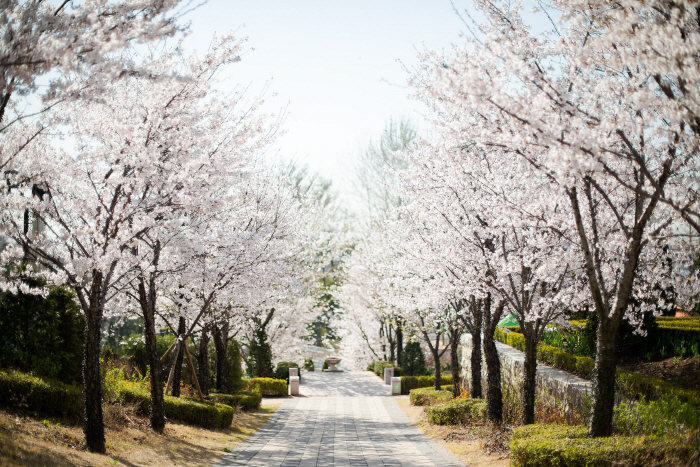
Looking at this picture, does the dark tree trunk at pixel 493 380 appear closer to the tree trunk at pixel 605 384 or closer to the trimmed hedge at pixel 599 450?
the trimmed hedge at pixel 599 450

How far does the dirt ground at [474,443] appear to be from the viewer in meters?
7.79

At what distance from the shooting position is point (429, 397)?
1457 cm

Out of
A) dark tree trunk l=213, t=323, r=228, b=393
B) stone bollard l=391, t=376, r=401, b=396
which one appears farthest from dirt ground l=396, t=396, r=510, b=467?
stone bollard l=391, t=376, r=401, b=396

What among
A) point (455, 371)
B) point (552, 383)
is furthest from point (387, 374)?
point (552, 383)

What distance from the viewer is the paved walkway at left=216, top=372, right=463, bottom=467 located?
26.5ft

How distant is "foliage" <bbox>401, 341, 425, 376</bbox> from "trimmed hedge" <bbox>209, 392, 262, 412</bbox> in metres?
8.53

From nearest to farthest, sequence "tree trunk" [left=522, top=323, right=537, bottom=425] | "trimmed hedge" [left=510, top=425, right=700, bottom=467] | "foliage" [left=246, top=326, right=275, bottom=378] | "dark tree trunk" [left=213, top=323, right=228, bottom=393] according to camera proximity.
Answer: "trimmed hedge" [left=510, top=425, right=700, bottom=467] < "tree trunk" [left=522, top=323, right=537, bottom=425] < "dark tree trunk" [left=213, top=323, right=228, bottom=393] < "foliage" [left=246, top=326, right=275, bottom=378]

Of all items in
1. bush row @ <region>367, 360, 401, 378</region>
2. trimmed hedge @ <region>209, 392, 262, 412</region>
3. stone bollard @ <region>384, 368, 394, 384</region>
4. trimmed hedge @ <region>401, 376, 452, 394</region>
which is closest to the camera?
trimmed hedge @ <region>209, 392, 262, 412</region>

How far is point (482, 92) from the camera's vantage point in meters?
5.05

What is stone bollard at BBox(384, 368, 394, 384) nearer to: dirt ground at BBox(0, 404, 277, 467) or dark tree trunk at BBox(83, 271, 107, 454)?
dirt ground at BBox(0, 404, 277, 467)

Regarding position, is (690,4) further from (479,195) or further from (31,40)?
(31,40)

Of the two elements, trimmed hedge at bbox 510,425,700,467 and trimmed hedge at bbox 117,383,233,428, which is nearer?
trimmed hedge at bbox 510,425,700,467

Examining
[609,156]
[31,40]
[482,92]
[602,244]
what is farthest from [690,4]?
[31,40]

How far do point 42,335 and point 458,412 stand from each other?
815 cm
